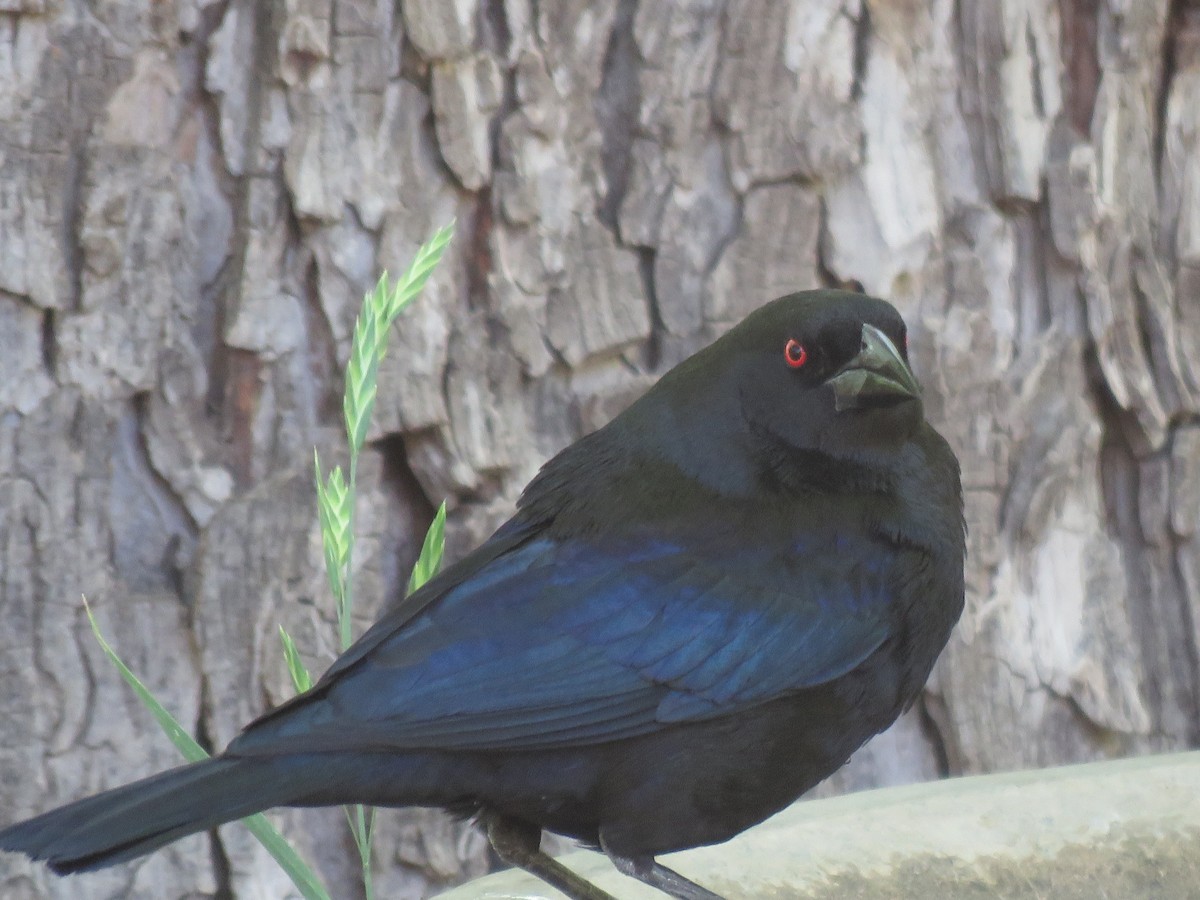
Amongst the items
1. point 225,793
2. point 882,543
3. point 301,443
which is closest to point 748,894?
point 882,543

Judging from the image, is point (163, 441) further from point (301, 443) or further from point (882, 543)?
point (882, 543)

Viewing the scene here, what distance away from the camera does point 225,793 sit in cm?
194

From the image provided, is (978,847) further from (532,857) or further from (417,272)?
(417,272)

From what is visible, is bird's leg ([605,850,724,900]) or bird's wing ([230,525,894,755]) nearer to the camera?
bird's wing ([230,525,894,755])

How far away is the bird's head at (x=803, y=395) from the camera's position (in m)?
2.24

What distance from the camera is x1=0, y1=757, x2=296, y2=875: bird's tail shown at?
186 cm

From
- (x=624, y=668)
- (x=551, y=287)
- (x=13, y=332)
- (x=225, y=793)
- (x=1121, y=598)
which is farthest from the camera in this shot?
(x=1121, y=598)

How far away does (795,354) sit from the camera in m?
2.28

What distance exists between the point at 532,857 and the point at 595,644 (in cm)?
33

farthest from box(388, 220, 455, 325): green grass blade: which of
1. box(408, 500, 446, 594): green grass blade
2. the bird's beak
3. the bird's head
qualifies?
the bird's beak

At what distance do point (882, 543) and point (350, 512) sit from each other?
0.67 metres

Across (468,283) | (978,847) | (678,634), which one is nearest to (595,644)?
(678,634)

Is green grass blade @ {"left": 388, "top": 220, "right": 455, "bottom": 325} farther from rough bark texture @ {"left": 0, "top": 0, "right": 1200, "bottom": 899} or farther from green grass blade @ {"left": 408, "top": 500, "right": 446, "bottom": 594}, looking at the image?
rough bark texture @ {"left": 0, "top": 0, "right": 1200, "bottom": 899}

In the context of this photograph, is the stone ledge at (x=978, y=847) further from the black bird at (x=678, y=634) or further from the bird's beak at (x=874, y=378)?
the bird's beak at (x=874, y=378)
